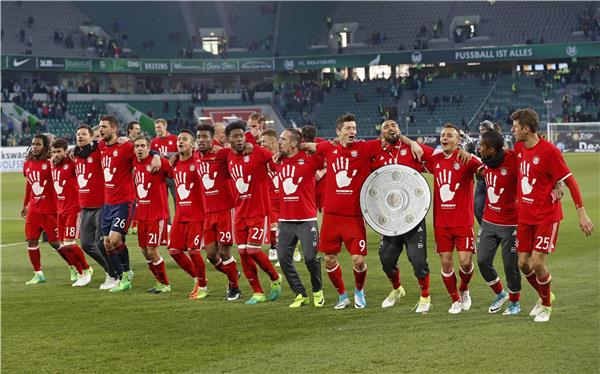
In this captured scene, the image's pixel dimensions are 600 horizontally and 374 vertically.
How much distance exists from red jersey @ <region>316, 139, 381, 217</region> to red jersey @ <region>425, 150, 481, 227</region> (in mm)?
847

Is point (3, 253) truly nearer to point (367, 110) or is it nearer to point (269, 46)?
point (367, 110)

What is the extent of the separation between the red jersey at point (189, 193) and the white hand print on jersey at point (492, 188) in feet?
12.8

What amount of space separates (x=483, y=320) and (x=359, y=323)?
1350 millimetres

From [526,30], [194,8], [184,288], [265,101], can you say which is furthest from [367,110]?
[184,288]

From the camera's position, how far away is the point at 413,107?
62688 mm

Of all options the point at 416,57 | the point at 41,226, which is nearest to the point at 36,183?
the point at 41,226

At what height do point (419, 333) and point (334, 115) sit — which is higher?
point (334, 115)

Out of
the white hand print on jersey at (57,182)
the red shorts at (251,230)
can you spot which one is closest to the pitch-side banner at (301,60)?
the white hand print on jersey at (57,182)

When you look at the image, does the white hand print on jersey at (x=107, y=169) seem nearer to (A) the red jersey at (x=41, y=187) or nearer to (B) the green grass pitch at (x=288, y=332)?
(B) the green grass pitch at (x=288, y=332)

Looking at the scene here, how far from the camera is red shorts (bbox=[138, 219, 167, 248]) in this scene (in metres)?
12.6

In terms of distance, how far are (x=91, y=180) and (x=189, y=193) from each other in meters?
1.92

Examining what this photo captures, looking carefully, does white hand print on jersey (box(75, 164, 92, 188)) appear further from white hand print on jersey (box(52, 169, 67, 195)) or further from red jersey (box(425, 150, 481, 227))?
red jersey (box(425, 150, 481, 227))

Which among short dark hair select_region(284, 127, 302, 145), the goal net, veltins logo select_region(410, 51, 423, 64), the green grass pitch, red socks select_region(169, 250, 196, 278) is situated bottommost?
the green grass pitch

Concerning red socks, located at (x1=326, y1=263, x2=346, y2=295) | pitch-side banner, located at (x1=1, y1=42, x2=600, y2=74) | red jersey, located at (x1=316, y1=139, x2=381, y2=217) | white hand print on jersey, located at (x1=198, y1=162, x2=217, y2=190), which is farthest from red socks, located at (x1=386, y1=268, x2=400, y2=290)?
pitch-side banner, located at (x1=1, y1=42, x2=600, y2=74)
